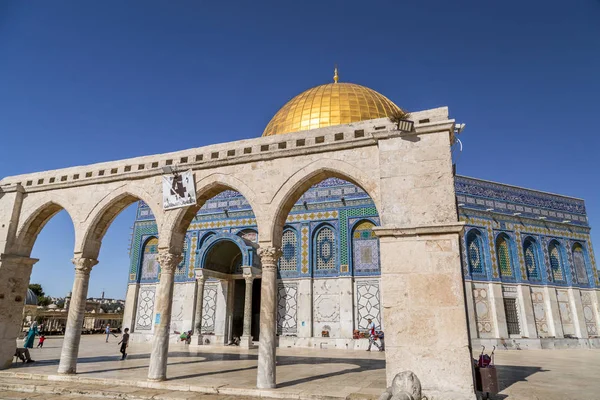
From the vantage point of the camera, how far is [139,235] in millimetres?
20016

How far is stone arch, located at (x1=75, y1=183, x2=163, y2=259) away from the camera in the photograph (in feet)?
28.9

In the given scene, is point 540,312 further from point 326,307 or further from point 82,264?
point 82,264

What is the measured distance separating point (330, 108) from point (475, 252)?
30.2ft

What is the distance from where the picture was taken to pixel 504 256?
18.0 metres

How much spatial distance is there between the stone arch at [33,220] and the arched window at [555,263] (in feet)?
64.4

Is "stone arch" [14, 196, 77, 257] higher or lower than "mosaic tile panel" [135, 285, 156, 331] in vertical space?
Result: higher

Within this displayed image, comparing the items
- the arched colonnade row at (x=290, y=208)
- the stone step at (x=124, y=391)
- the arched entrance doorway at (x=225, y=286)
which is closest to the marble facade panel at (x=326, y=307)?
the arched entrance doorway at (x=225, y=286)

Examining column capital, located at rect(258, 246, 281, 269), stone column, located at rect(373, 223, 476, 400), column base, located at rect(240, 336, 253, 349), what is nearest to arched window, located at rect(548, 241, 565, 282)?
column base, located at rect(240, 336, 253, 349)

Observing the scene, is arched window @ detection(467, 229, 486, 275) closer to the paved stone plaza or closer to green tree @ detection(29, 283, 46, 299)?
the paved stone plaza

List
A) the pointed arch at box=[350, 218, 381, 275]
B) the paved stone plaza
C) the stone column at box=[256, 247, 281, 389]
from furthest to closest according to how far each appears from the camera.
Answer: the pointed arch at box=[350, 218, 381, 275] → the stone column at box=[256, 247, 281, 389] → the paved stone plaza

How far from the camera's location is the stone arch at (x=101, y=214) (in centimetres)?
882

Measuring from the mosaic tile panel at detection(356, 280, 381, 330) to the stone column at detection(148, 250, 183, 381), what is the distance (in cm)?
937

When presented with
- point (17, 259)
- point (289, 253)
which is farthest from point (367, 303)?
point (17, 259)

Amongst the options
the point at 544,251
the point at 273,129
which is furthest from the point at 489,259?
the point at 273,129
